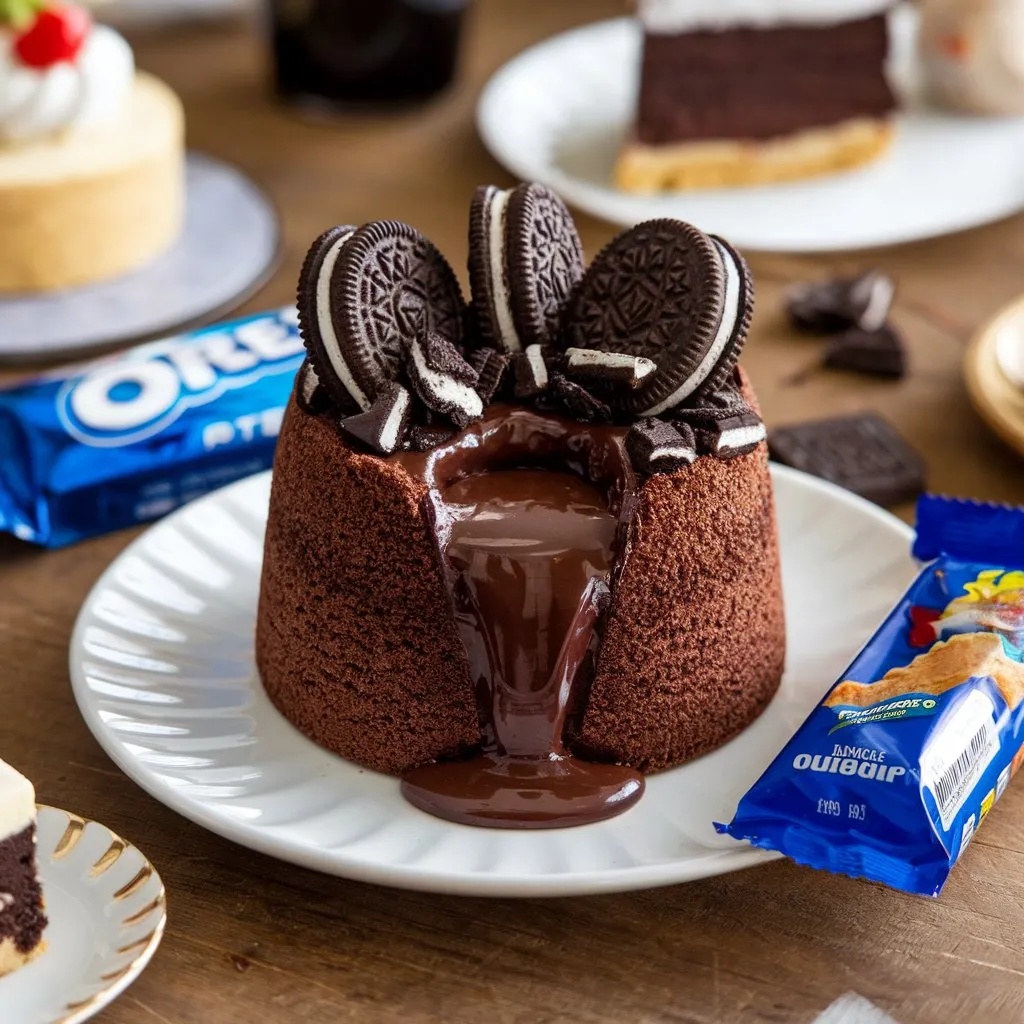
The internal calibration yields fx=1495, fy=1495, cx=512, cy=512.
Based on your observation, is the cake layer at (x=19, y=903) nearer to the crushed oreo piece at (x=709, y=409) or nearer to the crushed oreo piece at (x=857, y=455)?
the crushed oreo piece at (x=709, y=409)

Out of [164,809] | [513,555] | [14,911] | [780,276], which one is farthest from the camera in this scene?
[780,276]

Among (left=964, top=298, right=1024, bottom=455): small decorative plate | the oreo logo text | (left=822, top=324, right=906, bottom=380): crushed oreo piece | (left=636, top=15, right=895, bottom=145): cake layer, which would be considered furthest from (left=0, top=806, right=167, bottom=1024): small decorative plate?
(left=636, top=15, right=895, bottom=145): cake layer

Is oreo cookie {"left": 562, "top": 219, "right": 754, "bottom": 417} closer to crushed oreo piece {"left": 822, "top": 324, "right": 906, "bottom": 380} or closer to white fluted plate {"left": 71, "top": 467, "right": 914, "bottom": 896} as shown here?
white fluted plate {"left": 71, "top": 467, "right": 914, "bottom": 896}

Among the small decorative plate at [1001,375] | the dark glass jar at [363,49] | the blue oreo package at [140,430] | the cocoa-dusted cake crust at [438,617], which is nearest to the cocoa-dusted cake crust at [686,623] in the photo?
the cocoa-dusted cake crust at [438,617]

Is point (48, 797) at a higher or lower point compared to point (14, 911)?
lower

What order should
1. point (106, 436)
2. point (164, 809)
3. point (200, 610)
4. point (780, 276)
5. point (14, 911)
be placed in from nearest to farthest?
point (14, 911), point (164, 809), point (200, 610), point (106, 436), point (780, 276)

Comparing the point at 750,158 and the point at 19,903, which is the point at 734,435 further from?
the point at 750,158

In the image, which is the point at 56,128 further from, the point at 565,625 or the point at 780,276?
the point at 565,625

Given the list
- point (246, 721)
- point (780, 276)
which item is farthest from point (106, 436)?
point (780, 276)

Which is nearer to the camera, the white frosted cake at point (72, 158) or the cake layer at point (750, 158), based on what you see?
the white frosted cake at point (72, 158)
